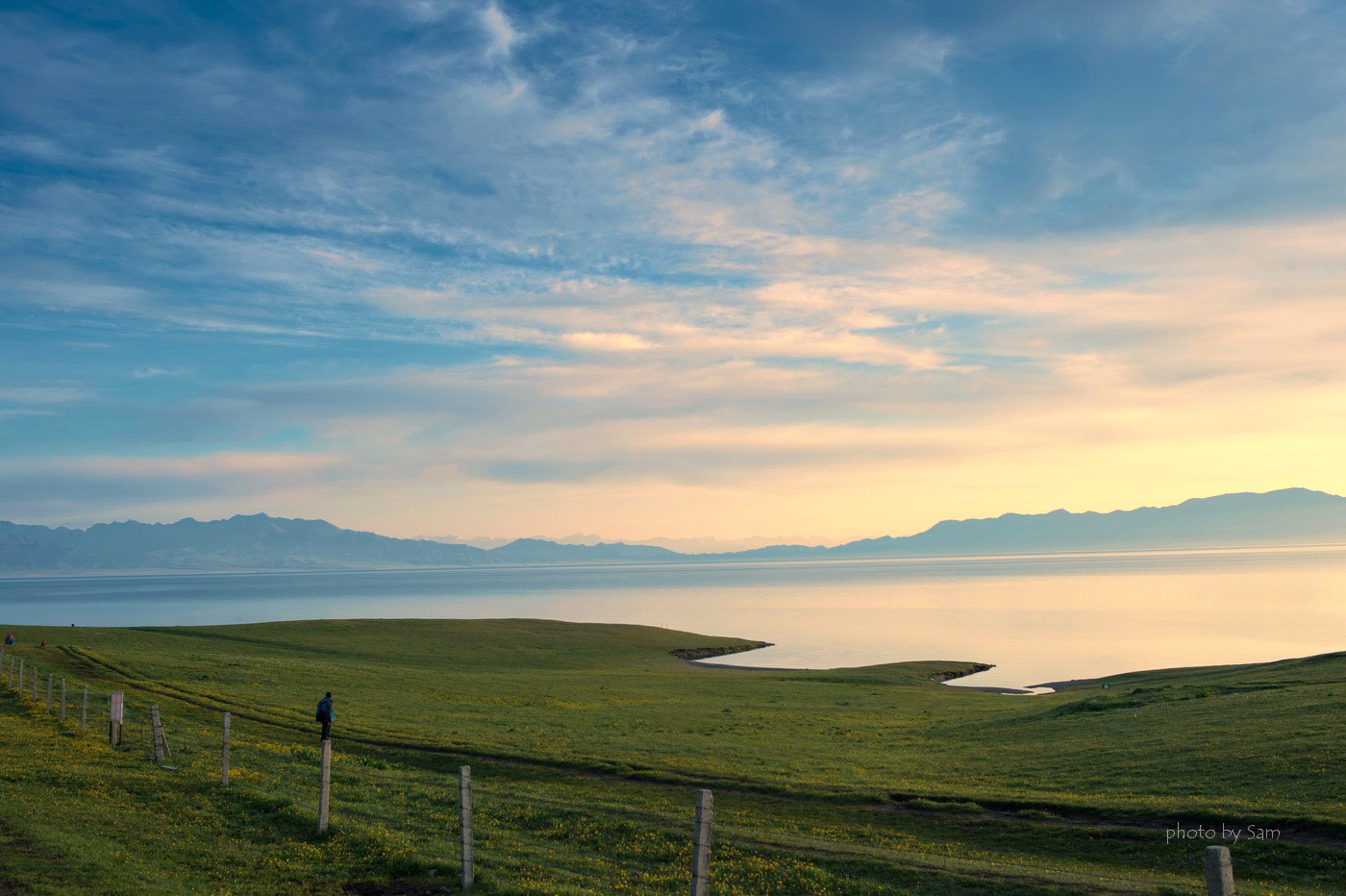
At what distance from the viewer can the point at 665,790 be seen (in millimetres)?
30547

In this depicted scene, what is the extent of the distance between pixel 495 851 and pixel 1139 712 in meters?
37.8

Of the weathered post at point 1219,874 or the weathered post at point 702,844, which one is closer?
the weathered post at point 1219,874

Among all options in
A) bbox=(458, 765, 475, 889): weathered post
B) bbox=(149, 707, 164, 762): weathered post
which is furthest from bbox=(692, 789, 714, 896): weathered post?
bbox=(149, 707, 164, 762): weathered post

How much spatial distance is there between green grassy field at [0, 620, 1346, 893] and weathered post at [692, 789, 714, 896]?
5.70 meters

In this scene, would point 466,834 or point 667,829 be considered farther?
point 667,829

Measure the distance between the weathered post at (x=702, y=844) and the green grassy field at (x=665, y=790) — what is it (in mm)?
5700

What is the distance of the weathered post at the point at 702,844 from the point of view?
11.6m

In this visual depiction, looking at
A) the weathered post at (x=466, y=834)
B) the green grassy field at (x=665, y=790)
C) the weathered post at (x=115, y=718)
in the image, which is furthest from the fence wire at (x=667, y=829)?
the weathered post at (x=466, y=834)

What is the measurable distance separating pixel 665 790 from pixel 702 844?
1981 cm

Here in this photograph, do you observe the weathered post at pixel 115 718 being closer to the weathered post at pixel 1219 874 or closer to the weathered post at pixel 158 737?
the weathered post at pixel 158 737

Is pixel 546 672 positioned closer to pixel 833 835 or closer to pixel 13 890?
pixel 833 835

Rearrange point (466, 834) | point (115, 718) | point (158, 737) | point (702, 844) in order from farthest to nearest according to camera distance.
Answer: point (115, 718) → point (158, 737) → point (466, 834) → point (702, 844)

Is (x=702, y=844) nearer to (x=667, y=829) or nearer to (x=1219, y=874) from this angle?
(x=1219, y=874)

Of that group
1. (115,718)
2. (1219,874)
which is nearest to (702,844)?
(1219,874)
